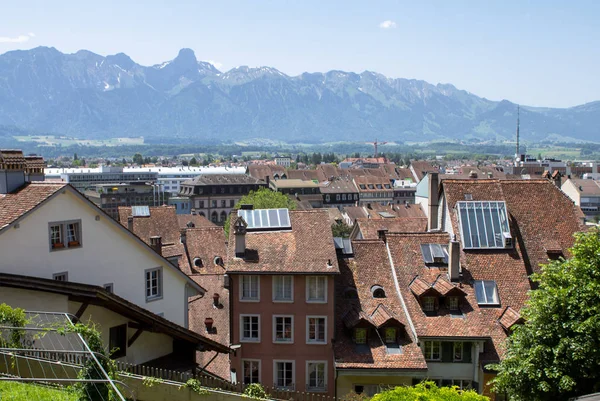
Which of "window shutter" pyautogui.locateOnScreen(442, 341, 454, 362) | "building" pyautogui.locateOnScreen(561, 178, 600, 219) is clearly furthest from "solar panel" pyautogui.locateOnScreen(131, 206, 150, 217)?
"building" pyautogui.locateOnScreen(561, 178, 600, 219)

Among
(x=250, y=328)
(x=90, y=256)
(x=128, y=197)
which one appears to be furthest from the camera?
(x=128, y=197)

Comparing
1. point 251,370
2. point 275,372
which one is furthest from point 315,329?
point 251,370

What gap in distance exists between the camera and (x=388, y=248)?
41719 millimetres

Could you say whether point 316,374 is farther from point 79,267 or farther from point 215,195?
point 215,195

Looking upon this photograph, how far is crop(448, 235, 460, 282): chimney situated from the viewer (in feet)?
130

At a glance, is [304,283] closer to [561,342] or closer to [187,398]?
[561,342]

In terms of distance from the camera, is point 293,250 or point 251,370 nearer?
point 251,370

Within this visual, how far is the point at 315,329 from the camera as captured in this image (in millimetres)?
37906

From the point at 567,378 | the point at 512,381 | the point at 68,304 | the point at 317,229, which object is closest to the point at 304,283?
the point at 317,229

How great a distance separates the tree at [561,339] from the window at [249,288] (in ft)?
49.0

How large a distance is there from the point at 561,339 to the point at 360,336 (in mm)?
12570

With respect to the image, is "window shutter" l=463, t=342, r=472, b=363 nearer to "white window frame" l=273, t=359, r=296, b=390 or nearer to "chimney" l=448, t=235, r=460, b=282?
"chimney" l=448, t=235, r=460, b=282

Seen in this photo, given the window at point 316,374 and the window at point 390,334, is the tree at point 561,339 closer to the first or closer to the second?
the window at point 390,334

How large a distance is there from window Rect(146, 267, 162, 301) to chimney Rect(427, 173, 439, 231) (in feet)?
79.6
